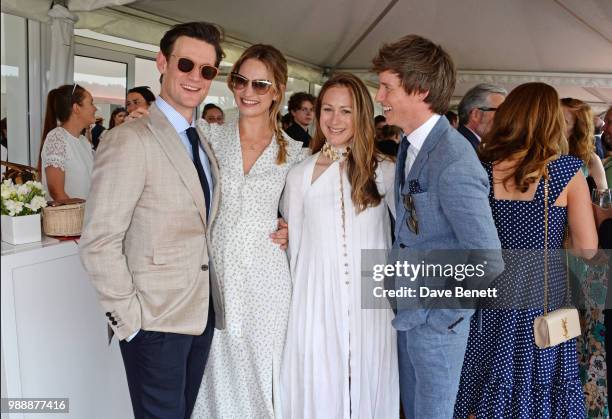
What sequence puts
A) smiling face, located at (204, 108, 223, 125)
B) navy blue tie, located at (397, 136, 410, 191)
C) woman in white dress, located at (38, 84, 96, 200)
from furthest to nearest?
smiling face, located at (204, 108, 223, 125) → woman in white dress, located at (38, 84, 96, 200) → navy blue tie, located at (397, 136, 410, 191)

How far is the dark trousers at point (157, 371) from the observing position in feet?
6.13

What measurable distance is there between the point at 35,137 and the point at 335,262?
321 centimetres

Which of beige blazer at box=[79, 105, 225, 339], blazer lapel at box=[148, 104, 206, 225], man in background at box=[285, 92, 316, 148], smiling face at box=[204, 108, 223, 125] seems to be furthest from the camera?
smiling face at box=[204, 108, 223, 125]

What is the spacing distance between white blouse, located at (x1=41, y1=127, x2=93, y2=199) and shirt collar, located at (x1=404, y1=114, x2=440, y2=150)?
2.50 m

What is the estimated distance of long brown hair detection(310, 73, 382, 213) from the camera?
7.37 feet

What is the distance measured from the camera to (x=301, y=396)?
2.34m

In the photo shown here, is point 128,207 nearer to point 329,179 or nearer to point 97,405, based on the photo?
point 329,179

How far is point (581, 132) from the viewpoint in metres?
3.61

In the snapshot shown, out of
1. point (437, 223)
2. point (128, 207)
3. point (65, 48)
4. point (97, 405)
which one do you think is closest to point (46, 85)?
point (65, 48)

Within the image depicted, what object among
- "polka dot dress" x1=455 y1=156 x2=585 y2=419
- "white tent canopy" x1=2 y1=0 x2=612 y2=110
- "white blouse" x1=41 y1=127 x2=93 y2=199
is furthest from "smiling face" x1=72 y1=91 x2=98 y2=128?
"polka dot dress" x1=455 y1=156 x2=585 y2=419

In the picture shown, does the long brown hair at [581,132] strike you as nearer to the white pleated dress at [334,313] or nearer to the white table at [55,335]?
the white pleated dress at [334,313]

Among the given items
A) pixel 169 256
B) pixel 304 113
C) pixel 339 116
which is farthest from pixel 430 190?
pixel 304 113

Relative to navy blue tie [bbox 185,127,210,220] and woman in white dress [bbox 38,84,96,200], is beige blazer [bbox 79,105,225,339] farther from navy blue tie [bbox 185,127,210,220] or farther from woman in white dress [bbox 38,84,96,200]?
woman in white dress [bbox 38,84,96,200]

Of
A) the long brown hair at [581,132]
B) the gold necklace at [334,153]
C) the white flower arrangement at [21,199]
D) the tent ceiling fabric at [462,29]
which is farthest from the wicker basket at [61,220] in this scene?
the tent ceiling fabric at [462,29]
